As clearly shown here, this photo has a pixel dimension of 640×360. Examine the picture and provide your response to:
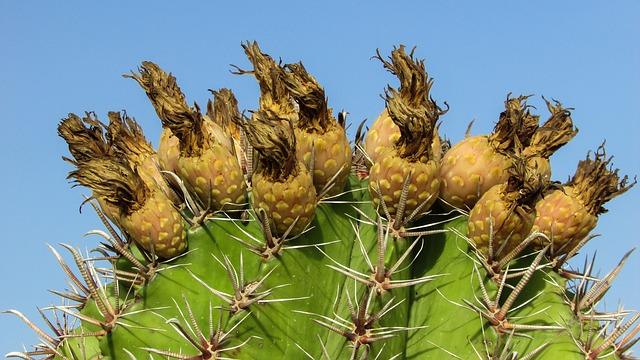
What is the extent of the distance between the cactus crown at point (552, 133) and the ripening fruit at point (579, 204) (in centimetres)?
15

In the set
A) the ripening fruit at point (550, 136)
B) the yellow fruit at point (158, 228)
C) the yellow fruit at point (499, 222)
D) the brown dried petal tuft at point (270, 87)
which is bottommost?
the yellow fruit at point (158, 228)

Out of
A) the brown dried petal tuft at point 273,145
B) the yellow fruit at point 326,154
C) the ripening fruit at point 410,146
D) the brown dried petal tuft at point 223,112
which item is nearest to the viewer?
the brown dried petal tuft at point 273,145

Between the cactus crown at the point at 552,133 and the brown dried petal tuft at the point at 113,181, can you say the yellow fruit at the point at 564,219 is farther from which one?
the brown dried petal tuft at the point at 113,181

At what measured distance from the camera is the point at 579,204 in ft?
12.9

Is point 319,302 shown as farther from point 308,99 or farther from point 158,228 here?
point 308,99

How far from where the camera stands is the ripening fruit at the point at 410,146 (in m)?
3.60

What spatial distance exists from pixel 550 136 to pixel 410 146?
77cm

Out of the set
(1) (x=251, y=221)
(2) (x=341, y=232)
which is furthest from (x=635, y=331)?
(1) (x=251, y=221)

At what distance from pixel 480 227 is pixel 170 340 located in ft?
4.49

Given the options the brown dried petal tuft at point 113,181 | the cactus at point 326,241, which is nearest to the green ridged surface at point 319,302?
the cactus at point 326,241

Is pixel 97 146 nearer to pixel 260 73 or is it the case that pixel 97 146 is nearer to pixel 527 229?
pixel 260 73

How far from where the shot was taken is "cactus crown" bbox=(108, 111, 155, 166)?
420 cm

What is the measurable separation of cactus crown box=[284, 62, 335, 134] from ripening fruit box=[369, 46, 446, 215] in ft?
0.92

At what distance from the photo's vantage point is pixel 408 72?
3721mm
